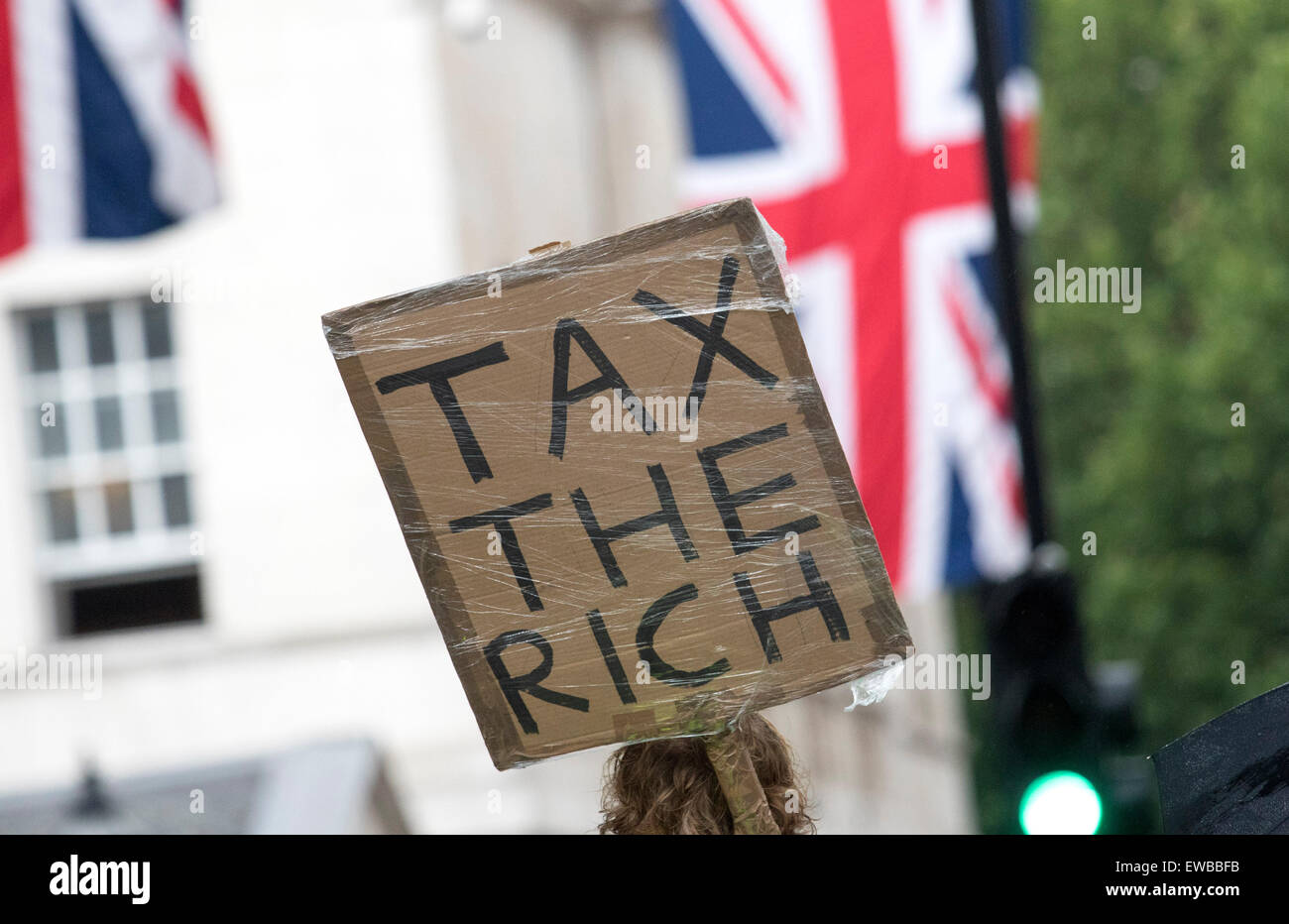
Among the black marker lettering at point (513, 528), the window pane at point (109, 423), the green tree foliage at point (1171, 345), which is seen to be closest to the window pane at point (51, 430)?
the window pane at point (109, 423)

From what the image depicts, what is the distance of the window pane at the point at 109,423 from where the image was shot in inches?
432

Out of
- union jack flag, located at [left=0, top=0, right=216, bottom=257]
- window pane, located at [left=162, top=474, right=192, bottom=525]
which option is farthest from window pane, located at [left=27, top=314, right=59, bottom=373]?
union jack flag, located at [left=0, top=0, right=216, bottom=257]

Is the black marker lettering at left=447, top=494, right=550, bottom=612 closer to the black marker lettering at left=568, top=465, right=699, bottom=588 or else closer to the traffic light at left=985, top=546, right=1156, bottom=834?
the black marker lettering at left=568, top=465, right=699, bottom=588

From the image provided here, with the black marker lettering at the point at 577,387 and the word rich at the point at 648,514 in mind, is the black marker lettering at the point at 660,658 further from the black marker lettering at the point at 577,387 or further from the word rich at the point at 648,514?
the black marker lettering at the point at 577,387

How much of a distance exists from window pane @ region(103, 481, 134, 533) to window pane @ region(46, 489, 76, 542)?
220mm

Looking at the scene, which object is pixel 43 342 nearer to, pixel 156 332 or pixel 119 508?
pixel 156 332

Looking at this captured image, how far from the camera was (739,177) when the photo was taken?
7793 mm

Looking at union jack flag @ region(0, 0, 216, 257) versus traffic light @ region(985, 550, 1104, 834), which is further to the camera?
union jack flag @ region(0, 0, 216, 257)

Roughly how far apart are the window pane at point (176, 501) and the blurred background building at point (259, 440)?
15mm

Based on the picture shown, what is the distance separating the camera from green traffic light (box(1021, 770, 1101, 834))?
4.64 meters

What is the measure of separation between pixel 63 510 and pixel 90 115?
13.2 ft

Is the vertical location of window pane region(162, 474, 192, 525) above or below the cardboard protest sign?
above
